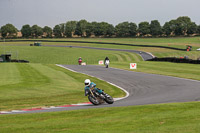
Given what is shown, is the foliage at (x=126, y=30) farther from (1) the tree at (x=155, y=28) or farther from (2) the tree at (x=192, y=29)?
(2) the tree at (x=192, y=29)

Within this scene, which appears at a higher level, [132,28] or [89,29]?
[132,28]

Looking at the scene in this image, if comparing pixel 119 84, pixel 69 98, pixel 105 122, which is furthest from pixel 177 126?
pixel 119 84

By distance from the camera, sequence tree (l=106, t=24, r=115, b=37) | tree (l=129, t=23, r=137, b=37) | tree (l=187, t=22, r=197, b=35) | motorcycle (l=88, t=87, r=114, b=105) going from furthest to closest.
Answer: tree (l=129, t=23, r=137, b=37) < tree (l=106, t=24, r=115, b=37) < tree (l=187, t=22, r=197, b=35) < motorcycle (l=88, t=87, r=114, b=105)

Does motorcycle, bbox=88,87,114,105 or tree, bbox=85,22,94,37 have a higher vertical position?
tree, bbox=85,22,94,37

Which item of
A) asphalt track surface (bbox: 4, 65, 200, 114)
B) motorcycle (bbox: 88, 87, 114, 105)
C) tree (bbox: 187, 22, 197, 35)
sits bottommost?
asphalt track surface (bbox: 4, 65, 200, 114)

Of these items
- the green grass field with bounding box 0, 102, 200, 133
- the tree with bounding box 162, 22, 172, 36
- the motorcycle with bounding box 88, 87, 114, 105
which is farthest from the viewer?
the tree with bounding box 162, 22, 172, 36

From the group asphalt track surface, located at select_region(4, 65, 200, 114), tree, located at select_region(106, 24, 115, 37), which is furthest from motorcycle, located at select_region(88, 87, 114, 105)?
tree, located at select_region(106, 24, 115, 37)

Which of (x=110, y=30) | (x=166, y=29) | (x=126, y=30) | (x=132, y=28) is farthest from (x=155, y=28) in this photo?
(x=110, y=30)

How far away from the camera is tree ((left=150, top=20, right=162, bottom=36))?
178m

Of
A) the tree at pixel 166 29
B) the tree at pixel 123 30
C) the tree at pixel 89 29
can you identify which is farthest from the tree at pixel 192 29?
the tree at pixel 89 29

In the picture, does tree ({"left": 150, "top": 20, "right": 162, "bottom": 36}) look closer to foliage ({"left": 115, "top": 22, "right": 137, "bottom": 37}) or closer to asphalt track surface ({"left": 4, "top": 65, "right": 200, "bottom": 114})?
foliage ({"left": 115, "top": 22, "right": 137, "bottom": 37})

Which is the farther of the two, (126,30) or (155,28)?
(126,30)

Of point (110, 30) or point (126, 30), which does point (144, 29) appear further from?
point (110, 30)

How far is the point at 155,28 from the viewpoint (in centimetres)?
18000
